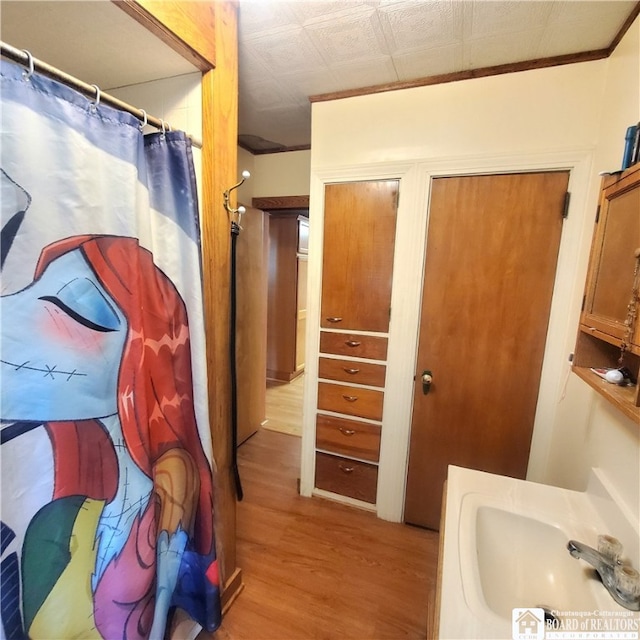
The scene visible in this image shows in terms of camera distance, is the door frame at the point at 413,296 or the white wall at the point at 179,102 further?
the door frame at the point at 413,296

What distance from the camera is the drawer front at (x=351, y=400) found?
194 cm

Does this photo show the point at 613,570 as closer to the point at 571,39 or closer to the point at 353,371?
the point at 353,371

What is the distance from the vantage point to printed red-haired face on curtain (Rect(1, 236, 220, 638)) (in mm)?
777

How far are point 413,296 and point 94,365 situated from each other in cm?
146

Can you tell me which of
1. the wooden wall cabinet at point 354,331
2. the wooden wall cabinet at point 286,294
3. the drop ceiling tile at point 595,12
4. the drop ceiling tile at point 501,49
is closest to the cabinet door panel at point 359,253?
the wooden wall cabinet at point 354,331

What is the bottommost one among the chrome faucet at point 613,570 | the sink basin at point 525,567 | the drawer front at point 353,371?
the sink basin at point 525,567

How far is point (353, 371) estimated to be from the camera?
197 cm

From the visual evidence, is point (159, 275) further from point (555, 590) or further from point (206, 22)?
point (555, 590)

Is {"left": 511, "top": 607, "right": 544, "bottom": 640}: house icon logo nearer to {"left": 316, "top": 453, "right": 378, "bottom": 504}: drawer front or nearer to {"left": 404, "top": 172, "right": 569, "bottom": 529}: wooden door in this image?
{"left": 404, "top": 172, "right": 569, "bottom": 529}: wooden door

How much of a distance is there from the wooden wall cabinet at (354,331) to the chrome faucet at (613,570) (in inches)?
44.6

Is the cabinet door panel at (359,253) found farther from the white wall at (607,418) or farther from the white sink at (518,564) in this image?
the white sink at (518,564)

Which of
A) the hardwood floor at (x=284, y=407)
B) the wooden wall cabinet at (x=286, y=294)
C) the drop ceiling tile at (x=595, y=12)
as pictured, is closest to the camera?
the drop ceiling tile at (x=595, y=12)

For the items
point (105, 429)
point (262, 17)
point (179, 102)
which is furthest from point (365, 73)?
point (105, 429)

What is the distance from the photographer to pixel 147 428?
1.01 meters
